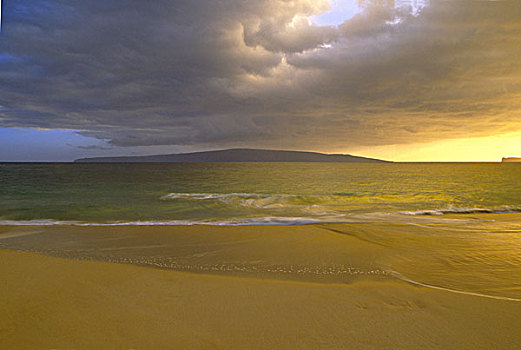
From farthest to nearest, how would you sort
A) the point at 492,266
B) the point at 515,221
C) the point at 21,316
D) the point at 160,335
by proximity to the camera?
the point at 515,221 → the point at 492,266 → the point at 21,316 → the point at 160,335

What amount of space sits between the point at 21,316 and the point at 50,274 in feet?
4.86

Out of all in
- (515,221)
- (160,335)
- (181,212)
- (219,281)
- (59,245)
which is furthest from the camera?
(181,212)

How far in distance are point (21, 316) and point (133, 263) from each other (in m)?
2.09

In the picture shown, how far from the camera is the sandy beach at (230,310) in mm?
2635

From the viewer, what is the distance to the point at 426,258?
5473 mm

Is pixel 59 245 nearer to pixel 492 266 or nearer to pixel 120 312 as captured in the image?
pixel 120 312

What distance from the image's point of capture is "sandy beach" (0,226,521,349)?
2635mm

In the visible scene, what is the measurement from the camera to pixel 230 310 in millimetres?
3232

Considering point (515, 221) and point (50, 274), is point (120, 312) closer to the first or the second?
point (50, 274)

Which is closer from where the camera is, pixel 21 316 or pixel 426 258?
pixel 21 316

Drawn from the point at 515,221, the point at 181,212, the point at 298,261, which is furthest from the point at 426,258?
the point at 181,212

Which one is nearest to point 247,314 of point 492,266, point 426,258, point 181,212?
point 426,258

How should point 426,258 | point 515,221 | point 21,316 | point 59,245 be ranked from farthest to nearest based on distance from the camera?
1. point 515,221
2. point 59,245
3. point 426,258
4. point 21,316

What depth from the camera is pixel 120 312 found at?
3.15 meters
